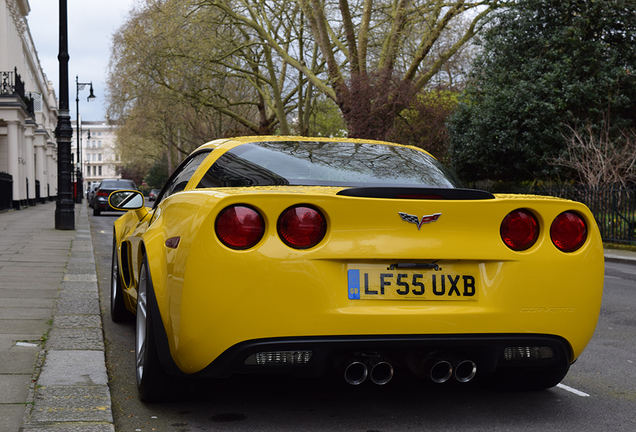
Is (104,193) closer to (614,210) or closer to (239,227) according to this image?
(614,210)

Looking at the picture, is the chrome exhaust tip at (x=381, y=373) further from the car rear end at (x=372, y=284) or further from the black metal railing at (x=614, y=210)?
the black metal railing at (x=614, y=210)

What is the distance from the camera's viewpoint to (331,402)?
393 cm

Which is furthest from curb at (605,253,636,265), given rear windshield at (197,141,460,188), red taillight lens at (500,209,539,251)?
red taillight lens at (500,209,539,251)

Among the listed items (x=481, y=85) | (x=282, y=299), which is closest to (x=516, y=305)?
(x=282, y=299)

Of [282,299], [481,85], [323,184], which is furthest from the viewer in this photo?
[481,85]

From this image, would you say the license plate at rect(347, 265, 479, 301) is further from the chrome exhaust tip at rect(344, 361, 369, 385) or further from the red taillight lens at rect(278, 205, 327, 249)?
the chrome exhaust tip at rect(344, 361, 369, 385)

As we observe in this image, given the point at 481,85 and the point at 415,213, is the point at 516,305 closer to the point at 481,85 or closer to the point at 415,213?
the point at 415,213

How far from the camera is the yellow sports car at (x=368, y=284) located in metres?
3.14

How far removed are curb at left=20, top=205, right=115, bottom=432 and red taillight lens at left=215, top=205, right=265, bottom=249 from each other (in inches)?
40.3

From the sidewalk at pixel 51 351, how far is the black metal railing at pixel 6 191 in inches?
743

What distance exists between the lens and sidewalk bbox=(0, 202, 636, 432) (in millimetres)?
3436

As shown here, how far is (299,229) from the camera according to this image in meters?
3.20

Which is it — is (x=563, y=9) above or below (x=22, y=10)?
below

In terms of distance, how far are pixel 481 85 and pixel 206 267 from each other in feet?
79.4
